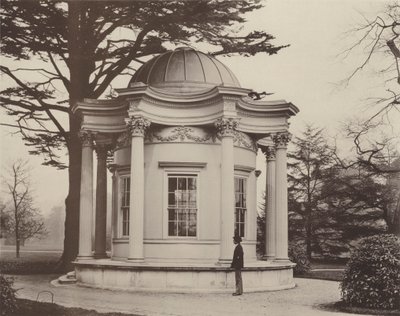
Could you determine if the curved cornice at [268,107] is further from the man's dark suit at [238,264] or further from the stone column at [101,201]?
the stone column at [101,201]

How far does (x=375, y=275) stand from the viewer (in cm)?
1204

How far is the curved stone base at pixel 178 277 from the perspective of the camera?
1466 cm

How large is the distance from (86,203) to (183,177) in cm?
318

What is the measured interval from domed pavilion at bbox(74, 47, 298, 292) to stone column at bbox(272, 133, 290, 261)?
3 centimetres

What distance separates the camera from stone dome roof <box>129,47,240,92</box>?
17375 millimetres

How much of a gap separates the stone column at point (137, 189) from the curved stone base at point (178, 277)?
56 cm

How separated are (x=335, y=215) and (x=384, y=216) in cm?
327

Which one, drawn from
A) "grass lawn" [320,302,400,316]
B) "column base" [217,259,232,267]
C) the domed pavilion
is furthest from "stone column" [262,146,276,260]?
"grass lawn" [320,302,400,316]

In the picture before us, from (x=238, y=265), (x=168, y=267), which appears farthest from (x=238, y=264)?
(x=168, y=267)

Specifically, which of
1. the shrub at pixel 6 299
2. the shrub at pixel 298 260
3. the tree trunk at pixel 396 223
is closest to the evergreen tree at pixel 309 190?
the tree trunk at pixel 396 223

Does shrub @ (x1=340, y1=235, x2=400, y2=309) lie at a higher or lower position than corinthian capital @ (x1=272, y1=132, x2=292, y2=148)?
lower

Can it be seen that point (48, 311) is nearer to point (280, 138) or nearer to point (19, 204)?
point (280, 138)

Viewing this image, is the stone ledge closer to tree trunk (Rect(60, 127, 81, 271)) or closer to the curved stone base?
the curved stone base

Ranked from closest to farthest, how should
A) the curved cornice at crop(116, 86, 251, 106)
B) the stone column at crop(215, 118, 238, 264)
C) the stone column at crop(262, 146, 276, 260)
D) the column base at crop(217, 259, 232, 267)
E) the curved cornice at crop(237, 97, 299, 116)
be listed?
the column base at crop(217, 259, 232, 267)
the stone column at crop(215, 118, 238, 264)
the curved cornice at crop(116, 86, 251, 106)
the curved cornice at crop(237, 97, 299, 116)
the stone column at crop(262, 146, 276, 260)
